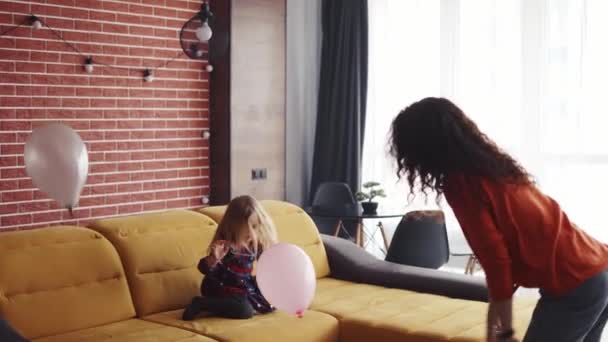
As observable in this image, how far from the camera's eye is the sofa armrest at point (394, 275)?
4160mm

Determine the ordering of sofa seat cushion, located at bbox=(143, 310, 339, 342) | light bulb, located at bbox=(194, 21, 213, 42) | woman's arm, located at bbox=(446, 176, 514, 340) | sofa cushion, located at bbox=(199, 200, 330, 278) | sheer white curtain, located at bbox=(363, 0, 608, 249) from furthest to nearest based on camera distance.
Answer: sheer white curtain, located at bbox=(363, 0, 608, 249) < light bulb, located at bbox=(194, 21, 213, 42) < sofa cushion, located at bbox=(199, 200, 330, 278) < sofa seat cushion, located at bbox=(143, 310, 339, 342) < woman's arm, located at bbox=(446, 176, 514, 340)

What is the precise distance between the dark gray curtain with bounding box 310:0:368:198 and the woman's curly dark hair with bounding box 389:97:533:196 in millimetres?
4180

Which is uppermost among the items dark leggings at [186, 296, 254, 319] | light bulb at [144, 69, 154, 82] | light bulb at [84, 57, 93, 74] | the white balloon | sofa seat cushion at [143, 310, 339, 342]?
light bulb at [84, 57, 93, 74]

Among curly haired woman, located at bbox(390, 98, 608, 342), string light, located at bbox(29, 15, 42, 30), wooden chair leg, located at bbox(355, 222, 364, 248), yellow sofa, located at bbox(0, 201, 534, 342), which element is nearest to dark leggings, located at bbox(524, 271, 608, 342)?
curly haired woman, located at bbox(390, 98, 608, 342)

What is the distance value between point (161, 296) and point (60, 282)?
489 millimetres

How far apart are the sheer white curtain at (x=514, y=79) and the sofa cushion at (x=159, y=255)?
2.69 metres

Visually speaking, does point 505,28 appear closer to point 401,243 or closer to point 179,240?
point 401,243

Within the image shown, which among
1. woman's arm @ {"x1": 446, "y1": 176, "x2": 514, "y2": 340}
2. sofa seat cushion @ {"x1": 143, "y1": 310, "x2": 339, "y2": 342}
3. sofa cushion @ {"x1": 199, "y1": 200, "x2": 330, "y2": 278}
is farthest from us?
sofa cushion @ {"x1": 199, "y1": 200, "x2": 330, "y2": 278}

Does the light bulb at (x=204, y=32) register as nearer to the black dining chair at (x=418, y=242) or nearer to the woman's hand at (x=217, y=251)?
the black dining chair at (x=418, y=242)

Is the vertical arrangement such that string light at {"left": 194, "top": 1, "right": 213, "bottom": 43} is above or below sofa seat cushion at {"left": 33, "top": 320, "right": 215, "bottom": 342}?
above

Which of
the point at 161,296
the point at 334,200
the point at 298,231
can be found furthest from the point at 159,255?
the point at 334,200

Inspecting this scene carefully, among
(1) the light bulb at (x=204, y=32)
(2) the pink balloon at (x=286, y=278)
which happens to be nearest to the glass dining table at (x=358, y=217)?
(1) the light bulb at (x=204, y=32)

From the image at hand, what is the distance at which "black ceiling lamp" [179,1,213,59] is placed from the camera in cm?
529

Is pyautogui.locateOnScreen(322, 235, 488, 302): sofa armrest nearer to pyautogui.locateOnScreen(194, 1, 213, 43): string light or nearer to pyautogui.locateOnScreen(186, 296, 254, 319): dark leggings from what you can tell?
pyautogui.locateOnScreen(186, 296, 254, 319): dark leggings
